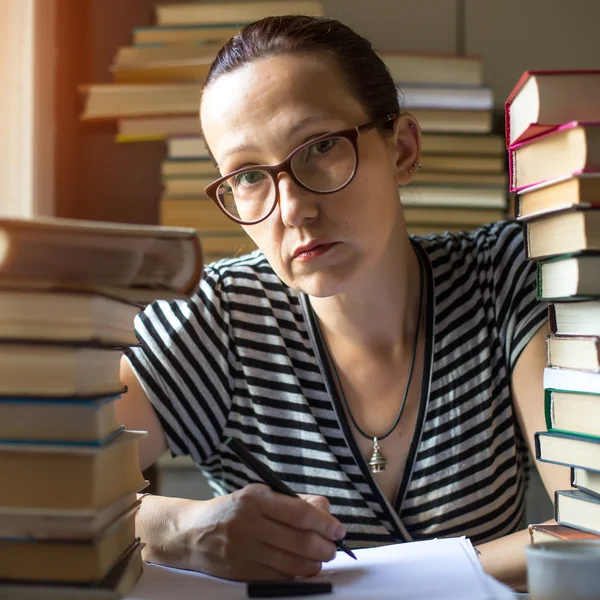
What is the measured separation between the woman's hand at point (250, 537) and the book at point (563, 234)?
0.33 metres

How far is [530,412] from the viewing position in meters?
1.19

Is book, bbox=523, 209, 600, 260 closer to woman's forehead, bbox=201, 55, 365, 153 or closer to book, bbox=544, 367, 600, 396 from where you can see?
book, bbox=544, 367, 600, 396

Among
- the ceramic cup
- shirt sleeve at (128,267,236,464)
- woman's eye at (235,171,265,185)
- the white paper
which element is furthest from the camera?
shirt sleeve at (128,267,236,464)

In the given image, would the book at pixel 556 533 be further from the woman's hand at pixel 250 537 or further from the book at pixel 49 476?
the book at pixel 49 476

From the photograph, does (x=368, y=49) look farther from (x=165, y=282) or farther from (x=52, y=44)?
(x=52, y=44)

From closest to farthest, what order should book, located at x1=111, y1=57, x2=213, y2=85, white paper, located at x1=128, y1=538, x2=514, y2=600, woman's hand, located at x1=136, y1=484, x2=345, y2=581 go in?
white paper, located at x1=128, y1=538, x2=514, y2=600
woman's hand, located at x1=136, y1=484, x2=345, y2=581
book, located at x1=111, y1=57, x2=213, y2=85

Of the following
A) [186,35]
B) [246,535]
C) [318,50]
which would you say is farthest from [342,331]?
[186,35]

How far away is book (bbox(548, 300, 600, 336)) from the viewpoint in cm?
69

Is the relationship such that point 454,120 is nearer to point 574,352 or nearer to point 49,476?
point 574,352

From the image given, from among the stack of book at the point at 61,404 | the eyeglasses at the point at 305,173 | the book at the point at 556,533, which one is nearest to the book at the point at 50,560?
the stack of book at the point at 61,404

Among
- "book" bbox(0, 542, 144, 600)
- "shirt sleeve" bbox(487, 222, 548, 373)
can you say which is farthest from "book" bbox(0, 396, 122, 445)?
"shirt sleeve" bbox(487, 222, 548, 373)

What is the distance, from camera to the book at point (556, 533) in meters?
0.68

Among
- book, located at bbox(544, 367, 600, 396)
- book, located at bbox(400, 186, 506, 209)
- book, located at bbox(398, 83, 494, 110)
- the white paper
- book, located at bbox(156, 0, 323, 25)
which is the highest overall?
book, located at bbox(156, 0, 323, 25)

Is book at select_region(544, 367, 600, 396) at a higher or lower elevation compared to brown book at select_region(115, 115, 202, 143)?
lower
